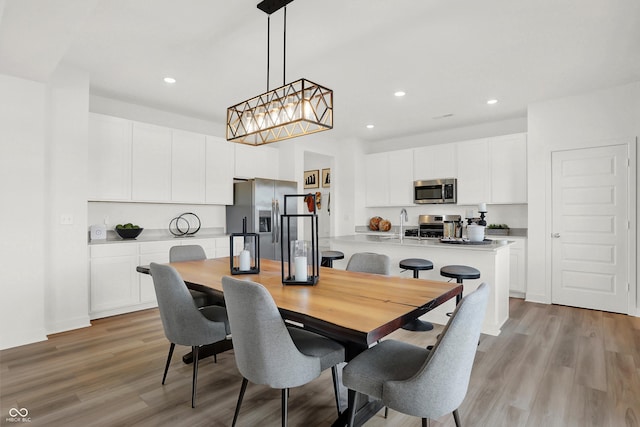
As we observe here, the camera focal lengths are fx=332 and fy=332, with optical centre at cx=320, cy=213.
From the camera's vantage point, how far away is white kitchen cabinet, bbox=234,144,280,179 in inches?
208

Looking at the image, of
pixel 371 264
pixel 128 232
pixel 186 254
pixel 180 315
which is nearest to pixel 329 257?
pixel 371 264

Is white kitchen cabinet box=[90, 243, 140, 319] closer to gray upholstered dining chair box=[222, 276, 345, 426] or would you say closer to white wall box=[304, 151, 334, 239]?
gray upholstered dining chair box=[222, 276, 345, 426]

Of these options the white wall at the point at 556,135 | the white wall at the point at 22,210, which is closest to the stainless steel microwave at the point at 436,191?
the white wall at the point at 556,135

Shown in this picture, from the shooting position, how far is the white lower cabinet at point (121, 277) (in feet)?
11.9

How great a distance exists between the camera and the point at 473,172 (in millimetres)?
5234

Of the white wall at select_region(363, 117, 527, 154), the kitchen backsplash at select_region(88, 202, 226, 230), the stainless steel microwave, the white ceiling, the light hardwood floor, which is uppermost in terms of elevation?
the white ceiling

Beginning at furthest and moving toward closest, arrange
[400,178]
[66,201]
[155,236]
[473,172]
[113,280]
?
[400,178] → [473,172] → [155,236] → [113,280] → [66,201]

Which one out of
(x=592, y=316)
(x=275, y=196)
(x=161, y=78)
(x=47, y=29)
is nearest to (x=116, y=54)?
(x=161, y=78)

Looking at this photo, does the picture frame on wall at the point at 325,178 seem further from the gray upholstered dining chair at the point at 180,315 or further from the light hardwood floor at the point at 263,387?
the gray upholstered dining chair at the point at 180,315

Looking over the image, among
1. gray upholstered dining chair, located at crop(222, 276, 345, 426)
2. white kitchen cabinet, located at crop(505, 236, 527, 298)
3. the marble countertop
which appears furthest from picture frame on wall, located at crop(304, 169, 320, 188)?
gray upholstered dining chair, located at crop(222, 276, 345, 426)

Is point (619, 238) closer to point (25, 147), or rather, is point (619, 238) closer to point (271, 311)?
point (271, 311)

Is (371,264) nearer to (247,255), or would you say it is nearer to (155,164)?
(247,255)

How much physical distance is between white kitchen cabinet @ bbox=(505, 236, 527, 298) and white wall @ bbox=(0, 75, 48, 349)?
5577 millimetres

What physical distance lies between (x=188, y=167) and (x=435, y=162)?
394 cm
